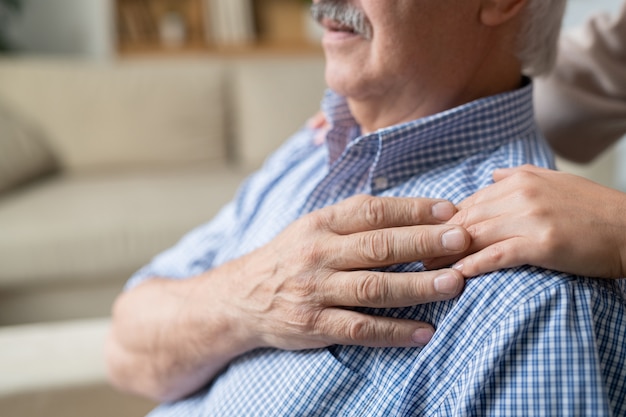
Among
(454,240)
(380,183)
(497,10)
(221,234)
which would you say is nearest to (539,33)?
(497,10)

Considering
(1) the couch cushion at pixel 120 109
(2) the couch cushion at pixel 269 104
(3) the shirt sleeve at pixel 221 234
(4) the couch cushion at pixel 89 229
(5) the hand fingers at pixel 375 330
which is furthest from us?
(2) the couch cushion at pixel 269 104

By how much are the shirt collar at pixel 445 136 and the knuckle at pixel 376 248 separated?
18 cm

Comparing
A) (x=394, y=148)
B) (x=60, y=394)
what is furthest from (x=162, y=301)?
(x=394, y=148)

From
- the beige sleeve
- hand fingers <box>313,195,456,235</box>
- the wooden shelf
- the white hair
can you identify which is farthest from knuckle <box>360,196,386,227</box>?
the wooden shelf

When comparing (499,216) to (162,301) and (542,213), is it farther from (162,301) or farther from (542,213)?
(162,301)

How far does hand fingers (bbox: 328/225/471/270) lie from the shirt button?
0.17 metres

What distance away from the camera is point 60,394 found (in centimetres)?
106

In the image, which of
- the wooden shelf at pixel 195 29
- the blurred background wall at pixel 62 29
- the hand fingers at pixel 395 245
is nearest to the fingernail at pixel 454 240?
the hand fingers at pixel 395 245

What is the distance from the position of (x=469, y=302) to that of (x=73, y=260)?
1779mm

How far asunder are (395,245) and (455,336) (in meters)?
0.12

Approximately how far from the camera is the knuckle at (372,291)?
2.26 feet

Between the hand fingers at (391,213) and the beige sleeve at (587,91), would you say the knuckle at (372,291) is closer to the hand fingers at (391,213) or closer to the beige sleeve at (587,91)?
the hand fingers at (391,213)

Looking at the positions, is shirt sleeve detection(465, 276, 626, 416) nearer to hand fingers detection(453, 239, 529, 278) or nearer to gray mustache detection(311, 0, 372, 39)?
hand fingers detection(453, 239, 529, 278)

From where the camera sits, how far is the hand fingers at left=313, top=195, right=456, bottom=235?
708mm
